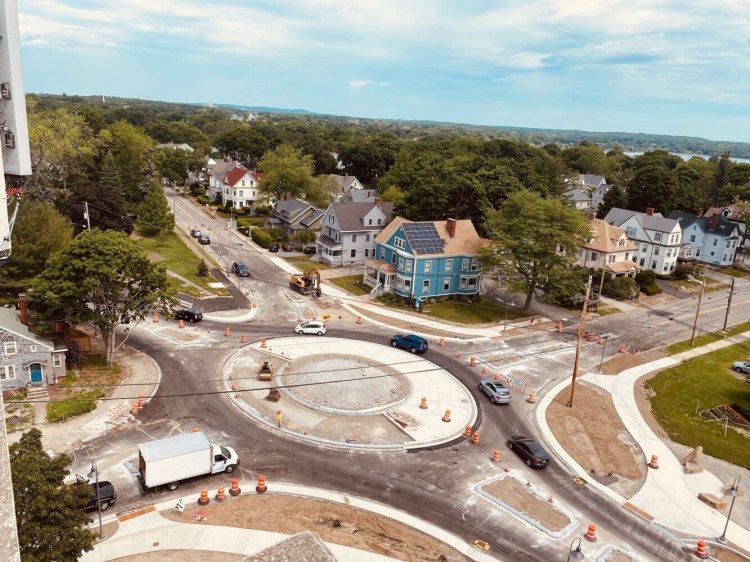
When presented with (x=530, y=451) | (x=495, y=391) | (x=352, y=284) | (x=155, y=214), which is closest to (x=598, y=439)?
(x=530, y=451)

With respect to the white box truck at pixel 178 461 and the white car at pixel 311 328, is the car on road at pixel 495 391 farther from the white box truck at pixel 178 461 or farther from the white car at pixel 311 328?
the white box truck at pixel 178 461

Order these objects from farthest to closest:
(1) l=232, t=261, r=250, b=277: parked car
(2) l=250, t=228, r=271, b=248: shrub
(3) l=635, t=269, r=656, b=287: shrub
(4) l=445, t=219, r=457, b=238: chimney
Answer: (2) l=250, t=228, r=271, b=248: shrub, (3) l=635, t=269, r=656, b=287: shrub, (1) l=232, t=261, r=250, b=277: parked car, (4) l=445, t=219, r=457, b=238: chimney

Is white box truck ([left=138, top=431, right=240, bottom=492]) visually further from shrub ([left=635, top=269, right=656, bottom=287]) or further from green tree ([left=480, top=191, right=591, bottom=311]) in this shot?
shrub ([left=635, top=269, right=656, bottom=287])

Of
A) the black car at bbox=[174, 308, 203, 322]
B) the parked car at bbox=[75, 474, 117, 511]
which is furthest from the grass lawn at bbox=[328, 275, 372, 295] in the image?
the parked car at bbox=[75, 474, 117, 511]

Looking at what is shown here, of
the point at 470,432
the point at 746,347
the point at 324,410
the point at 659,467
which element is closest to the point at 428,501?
the point at 470,432

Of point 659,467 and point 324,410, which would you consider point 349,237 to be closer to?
point 324,410

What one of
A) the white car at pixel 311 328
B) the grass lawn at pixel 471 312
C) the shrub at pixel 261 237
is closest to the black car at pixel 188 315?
the white car at pixel 311 328
